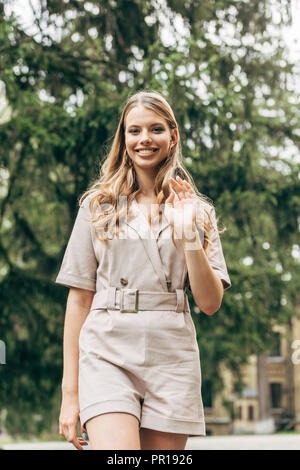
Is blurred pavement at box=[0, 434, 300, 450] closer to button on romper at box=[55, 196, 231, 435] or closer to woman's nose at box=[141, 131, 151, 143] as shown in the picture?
button on romper at box=[55, 196, 231, 435]

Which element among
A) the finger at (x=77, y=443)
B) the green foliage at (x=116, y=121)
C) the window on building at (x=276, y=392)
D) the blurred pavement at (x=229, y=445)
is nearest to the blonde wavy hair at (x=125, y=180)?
the finger at (x=77, y=443)

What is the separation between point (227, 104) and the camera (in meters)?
7.95

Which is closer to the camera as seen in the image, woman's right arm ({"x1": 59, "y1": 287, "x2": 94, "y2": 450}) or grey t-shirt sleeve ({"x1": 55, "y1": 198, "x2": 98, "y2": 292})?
woman's right arm ({"x1": 59, "y1": 287, "x2": 94, "y2": 450})

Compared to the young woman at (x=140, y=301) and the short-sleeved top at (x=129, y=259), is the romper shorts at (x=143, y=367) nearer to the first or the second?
the young woman at (x=140, y=301)

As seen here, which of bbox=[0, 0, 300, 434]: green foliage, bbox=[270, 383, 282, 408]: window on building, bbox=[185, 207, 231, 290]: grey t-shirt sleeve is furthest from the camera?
bbox=[270, 383, 282, 408]: window on building

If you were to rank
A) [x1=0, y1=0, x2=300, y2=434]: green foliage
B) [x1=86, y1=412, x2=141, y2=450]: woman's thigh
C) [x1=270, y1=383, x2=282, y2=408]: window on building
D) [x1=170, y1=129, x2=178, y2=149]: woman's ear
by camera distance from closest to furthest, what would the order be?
[x1=86, y1=412, x2=141, y2=450]: woman's thigh
[x1=170, y1=129, x2=178, y2=149]: woman's ear
[x1=0, y1=0, x2=300, y2=434]: green foliage
[x1=270, y1=383, x2=282, y2=408]: window on building

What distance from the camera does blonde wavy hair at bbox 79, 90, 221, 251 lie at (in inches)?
102

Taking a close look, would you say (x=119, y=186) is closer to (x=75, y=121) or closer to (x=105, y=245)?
(x=105, y=245)

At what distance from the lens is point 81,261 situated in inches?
101

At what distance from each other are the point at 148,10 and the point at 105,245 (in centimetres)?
655

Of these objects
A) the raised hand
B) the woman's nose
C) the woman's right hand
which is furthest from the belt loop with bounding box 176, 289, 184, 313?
the woman's nose

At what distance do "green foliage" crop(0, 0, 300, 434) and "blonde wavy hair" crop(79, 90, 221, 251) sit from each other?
4.90m

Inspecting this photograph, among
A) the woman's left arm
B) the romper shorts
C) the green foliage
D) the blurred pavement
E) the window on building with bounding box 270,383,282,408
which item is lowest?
the window on building with bounding box 270,383,282,408
